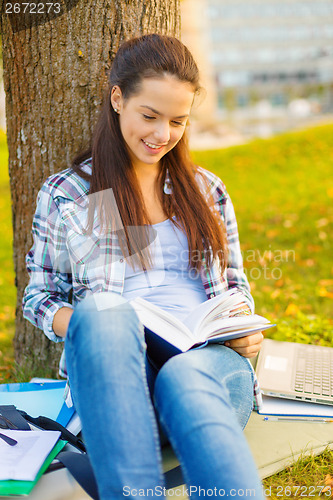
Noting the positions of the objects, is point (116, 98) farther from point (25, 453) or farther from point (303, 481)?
point (303, 481)

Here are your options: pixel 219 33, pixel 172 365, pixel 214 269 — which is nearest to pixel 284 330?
pixel 214 269

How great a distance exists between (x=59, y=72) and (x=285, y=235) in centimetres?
347

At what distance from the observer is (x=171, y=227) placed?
2.17m

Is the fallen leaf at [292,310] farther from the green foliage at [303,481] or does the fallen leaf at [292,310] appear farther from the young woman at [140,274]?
the green foliage at [303,481]

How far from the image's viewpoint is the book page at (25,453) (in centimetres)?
159

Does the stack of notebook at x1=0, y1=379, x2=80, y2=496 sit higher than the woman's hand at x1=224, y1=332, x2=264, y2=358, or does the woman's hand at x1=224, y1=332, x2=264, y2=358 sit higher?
the woman's hand at x1=224, y1=332, x2=264, y2=358

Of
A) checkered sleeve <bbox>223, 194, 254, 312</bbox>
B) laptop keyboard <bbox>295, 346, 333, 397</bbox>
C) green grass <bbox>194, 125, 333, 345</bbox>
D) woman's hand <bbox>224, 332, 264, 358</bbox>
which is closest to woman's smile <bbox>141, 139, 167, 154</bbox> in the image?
checkered sleeve <bbox>223, 194, 254, 312</bbox>

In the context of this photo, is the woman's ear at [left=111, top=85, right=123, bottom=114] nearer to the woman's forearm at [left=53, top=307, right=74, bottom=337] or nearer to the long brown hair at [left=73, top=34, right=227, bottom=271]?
the long brown hair at [left=73, top=34, right=227, bottom=271]

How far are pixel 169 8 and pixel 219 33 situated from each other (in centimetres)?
7980

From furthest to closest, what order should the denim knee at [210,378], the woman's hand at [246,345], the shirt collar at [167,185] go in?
1. the shirt collar at [167,185]
2. the woman's hand at [246,345]
3. the denim knee at [210,378]

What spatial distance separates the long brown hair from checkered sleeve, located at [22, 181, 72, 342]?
0.56ft

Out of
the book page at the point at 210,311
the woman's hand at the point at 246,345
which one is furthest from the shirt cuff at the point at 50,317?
the woman's hand at the point at 246,345

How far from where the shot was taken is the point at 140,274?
2111mm

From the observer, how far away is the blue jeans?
1.39 meters
